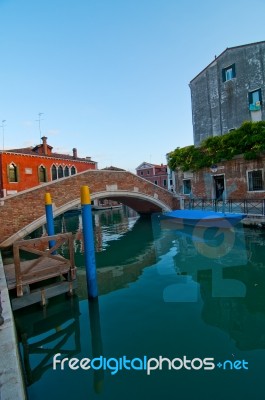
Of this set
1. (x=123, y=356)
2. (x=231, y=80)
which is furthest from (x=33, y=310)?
(x=231, y=80)

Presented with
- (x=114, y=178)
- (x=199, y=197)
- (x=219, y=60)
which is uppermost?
(x=219, y=60)

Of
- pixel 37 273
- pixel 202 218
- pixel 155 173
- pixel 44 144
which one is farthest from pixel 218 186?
pixel 155 173

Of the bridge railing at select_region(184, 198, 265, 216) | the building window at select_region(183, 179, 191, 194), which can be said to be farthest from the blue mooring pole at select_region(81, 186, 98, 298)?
the building window at select_region(183, 179, 191, 194)

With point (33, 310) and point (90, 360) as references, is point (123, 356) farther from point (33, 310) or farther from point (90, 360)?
point (33, 310)

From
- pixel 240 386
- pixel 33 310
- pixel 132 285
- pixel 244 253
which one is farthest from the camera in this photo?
pixel 244 253

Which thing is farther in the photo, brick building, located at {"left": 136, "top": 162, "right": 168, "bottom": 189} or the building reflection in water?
brick building, located at {"left": 136, "top": 162, "right": 168, "bottom": 189}

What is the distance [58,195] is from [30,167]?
11042mm

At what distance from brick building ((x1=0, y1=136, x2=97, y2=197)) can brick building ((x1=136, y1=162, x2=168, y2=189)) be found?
18.3 m

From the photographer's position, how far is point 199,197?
16516 mm

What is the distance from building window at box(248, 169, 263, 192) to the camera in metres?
13.4

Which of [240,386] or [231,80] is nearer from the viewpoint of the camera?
[240,386]

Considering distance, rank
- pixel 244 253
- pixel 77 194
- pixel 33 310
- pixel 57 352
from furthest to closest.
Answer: pixel 77 194 → pixel 244 253 → pixel 33 310 → pixel 57 352

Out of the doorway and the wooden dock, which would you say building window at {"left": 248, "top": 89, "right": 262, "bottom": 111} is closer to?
the doorway

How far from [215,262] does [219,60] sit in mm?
15572
